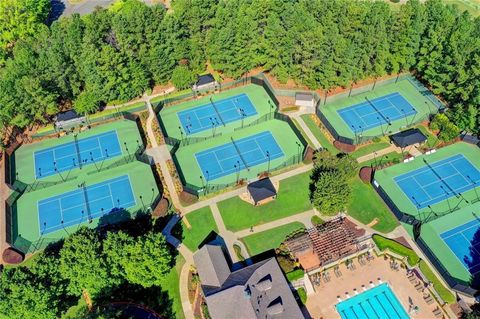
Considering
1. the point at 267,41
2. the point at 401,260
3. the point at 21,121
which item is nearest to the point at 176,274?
the point at 401,260

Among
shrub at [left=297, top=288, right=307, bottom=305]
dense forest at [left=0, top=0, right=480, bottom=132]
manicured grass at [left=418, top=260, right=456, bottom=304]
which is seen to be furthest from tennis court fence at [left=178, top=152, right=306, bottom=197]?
manicured grass at [left=418, top=260, right=456, bottom=304]

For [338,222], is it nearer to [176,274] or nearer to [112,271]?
[176,274]

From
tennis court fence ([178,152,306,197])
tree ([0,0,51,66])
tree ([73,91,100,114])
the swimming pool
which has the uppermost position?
tree ([0,0,51,66])

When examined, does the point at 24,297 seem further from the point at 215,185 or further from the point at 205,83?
the point at 205,83

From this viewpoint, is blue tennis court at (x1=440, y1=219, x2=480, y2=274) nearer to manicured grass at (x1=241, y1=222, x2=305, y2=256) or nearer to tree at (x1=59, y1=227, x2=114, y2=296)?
manicured grass at (x1=241, y1=222, x2=305, y2=256)

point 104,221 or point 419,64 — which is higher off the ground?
point 419,64

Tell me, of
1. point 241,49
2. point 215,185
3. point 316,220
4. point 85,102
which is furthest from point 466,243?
point 85,102

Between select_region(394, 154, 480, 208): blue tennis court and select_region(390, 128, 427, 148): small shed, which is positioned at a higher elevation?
select_region(390, 128, 427, 148): small shed

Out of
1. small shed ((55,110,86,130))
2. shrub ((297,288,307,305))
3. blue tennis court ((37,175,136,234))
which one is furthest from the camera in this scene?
small shed ((55,110,86,130))
